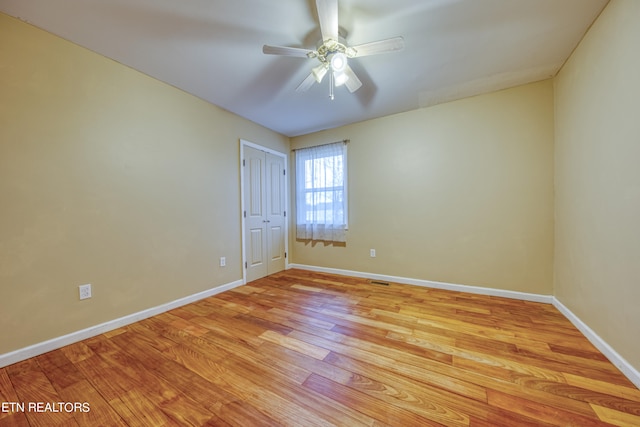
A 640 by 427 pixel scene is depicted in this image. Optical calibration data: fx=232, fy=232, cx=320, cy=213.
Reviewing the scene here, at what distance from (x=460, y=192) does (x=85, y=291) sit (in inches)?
156

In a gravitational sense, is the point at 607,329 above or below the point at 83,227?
below

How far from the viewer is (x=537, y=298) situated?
8.41ft

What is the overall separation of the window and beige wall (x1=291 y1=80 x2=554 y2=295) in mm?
162

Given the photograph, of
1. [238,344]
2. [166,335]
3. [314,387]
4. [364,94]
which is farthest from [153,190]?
[364,94]

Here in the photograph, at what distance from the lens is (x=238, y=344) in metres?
1.84

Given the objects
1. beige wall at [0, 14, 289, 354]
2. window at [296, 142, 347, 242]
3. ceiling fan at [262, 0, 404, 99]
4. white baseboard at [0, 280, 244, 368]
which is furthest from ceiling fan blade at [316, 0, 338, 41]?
white baseboard at [0, 280, 244, 368]

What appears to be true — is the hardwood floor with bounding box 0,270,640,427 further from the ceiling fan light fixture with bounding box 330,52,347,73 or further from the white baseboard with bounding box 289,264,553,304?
the ceiling fan light fixture with bounding box 330,52,347,73

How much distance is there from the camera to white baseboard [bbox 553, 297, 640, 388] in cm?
138

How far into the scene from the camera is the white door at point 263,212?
3.46 metres

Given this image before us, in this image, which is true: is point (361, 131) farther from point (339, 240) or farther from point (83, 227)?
point (83, 227)

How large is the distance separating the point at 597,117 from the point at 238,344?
3256 millimetres

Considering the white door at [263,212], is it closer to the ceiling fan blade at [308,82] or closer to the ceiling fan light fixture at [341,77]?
the ceiling fan blade at [308,82]

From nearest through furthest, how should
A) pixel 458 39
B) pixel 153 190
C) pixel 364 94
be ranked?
pixel 458 39
pixel 153 190
pixel 364 94

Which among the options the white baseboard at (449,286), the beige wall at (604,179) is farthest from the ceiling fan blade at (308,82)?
the white baseboard at (449,286)
